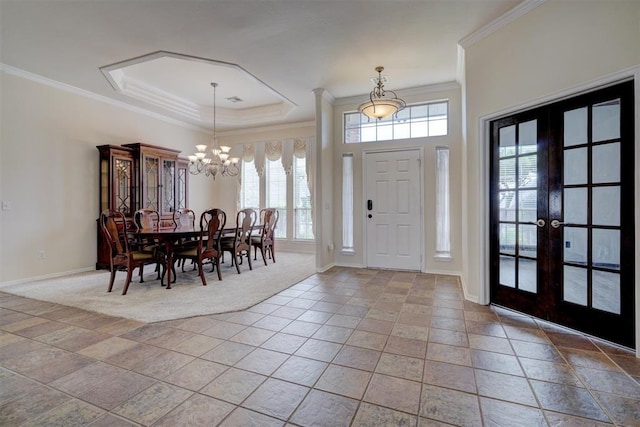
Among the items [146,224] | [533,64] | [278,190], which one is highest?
[533,64]

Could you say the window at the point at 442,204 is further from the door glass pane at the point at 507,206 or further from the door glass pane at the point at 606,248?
the door glass pane at the point at 606,248

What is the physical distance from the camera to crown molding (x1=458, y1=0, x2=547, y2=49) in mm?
2754

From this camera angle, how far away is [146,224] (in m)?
4.99

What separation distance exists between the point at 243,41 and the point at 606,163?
3.73 m

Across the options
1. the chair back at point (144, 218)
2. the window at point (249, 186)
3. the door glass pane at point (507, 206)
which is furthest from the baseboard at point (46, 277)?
the door glass pane at point (507, 206)

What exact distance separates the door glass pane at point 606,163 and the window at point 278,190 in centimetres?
556

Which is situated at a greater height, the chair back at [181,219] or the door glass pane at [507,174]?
the door glass pane at [507,174]

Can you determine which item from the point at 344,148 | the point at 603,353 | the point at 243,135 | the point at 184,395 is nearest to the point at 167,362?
the point at 184,395

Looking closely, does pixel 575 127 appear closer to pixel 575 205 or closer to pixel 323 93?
pixel 575 205

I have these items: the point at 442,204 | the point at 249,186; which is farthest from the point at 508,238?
the point at 249,186

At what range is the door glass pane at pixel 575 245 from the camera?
2488 millimetres

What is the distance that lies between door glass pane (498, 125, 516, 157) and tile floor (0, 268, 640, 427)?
1651 millimetres

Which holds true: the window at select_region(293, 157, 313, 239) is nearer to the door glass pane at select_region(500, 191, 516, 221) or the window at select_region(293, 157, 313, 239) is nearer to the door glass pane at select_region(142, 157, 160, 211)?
the door glass pane at select_region(142, 157, 160, 211)

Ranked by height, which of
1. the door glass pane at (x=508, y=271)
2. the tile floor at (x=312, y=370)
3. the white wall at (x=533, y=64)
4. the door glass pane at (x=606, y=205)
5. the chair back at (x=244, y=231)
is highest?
the white wall at (x=533, y=64)
